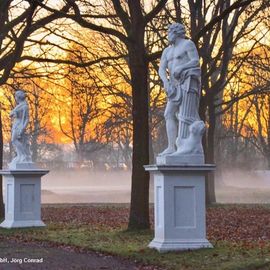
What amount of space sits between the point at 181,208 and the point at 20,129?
8193 millimetres

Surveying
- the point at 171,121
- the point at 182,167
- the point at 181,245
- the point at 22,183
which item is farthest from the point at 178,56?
the point at 22,183

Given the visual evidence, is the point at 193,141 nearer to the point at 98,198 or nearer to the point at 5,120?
the point at 98,198

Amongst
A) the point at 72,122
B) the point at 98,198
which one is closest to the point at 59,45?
the point at 98,198

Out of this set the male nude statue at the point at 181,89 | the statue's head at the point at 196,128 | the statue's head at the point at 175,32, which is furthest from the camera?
the statue's head at the point at 175,32

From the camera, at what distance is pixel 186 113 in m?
13.0

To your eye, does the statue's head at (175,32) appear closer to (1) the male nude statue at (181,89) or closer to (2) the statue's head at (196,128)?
(1) the male nude statue at (181,89)

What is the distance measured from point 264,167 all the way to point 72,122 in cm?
2399

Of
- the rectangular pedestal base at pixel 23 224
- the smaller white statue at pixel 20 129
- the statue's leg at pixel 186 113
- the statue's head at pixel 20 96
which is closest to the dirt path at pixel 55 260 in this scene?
the statue's leg at pixel 186 113

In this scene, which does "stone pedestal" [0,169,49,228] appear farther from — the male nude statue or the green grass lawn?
the male nude statue

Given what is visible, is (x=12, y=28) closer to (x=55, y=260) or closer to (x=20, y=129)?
(x=20, y=129)

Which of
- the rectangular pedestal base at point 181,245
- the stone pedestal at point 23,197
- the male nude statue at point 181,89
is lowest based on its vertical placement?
the rectangular pedestal base at point 181,245

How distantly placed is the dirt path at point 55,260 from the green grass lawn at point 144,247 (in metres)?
0.40

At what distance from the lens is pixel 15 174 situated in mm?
19016

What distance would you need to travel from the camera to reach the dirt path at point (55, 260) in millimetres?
11336
